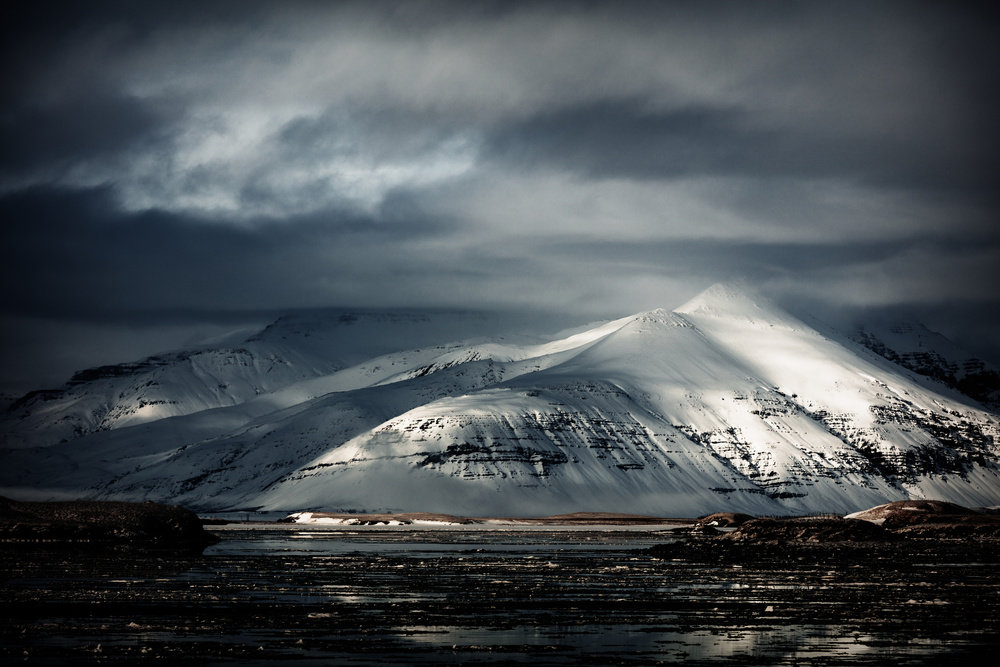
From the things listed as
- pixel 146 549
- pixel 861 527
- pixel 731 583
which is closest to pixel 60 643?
pixel 731 583

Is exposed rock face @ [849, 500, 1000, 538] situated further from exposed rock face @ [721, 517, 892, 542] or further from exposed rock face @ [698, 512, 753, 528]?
exposed rock face @ [698, 512, 753, 528]

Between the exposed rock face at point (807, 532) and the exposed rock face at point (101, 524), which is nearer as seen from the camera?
the exposed rock face at point (101, 524)

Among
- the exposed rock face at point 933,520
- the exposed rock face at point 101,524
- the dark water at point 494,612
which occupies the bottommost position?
the exposed rock face at point 933,520

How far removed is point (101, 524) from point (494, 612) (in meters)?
54.3

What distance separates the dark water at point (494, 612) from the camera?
30.2 m

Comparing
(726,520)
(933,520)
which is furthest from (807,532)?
(726,520)

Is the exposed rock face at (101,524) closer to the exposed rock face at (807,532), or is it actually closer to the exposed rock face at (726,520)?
the exposed rock face at (807,532)

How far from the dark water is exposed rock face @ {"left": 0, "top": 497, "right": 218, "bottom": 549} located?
1594 cm

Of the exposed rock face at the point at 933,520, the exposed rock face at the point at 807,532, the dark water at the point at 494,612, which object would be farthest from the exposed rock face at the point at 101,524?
the exposed rock face at the point at 933,520

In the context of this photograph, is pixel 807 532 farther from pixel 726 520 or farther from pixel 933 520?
pixel 726 520

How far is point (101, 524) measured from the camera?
278 feet

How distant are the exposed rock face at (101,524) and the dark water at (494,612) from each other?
15940 millimetres

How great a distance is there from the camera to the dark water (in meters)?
30.2

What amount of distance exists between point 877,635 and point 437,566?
33.2 m
